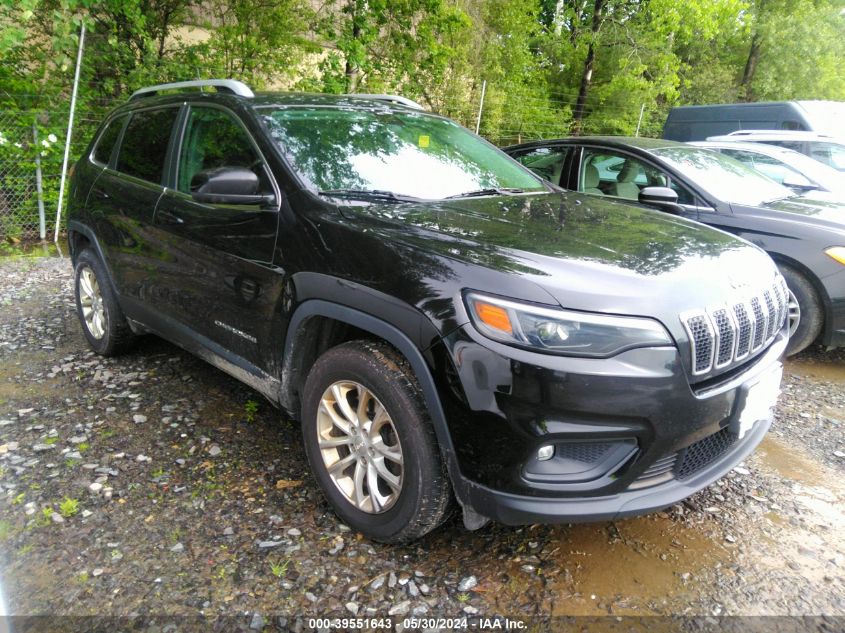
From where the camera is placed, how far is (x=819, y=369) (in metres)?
4.68

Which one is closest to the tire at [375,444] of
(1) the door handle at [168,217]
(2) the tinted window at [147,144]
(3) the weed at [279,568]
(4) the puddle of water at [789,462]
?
(3) the weed at [279,568]

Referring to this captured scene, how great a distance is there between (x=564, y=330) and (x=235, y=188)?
162 cm

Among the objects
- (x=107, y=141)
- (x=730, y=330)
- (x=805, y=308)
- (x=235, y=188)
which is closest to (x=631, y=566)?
(x=730, y=330)

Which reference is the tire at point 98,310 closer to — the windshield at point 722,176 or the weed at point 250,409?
the weed at point 250,409

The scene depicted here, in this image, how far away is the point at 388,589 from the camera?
2270 millimetres

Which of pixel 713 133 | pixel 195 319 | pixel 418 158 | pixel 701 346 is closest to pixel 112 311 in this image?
pixel 195 319

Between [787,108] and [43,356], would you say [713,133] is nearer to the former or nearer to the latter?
[787,108]

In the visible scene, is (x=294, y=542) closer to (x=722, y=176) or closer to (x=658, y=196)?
(x=658, y=196)

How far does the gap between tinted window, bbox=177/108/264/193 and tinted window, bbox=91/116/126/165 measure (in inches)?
40.5

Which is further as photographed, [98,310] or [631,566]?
[98,310]

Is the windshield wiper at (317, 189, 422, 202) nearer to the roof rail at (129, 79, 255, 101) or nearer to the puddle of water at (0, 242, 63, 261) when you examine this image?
the roof rail at (129, 79, 255, 101)

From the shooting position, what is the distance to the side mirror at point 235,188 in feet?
9.05

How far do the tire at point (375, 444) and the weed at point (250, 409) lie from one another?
3.27 feet

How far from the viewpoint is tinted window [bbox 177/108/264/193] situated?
9.95 ft
